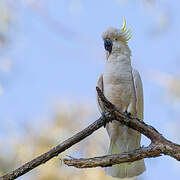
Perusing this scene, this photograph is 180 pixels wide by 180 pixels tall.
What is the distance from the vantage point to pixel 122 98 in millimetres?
3781

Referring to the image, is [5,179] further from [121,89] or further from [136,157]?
[121,89]

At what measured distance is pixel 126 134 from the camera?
3.93 meters

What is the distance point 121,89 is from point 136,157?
3.59 ft

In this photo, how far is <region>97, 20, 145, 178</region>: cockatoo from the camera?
3.76 m

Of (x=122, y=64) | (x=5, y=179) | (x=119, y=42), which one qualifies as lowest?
(x=5, y=179)

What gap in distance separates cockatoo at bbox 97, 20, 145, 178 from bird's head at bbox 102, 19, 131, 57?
1.5 inches

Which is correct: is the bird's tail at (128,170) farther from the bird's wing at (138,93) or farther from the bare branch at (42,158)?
the bare branch at (42,158)

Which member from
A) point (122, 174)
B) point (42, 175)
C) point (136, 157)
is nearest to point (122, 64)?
point (122, 174)

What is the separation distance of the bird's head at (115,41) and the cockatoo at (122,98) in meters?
0.04

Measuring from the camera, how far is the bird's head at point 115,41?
13.4 ft

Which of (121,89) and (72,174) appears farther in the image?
(72,174)

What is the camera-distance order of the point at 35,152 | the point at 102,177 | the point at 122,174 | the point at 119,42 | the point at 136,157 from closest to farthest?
the point at 136,157, the point at 122,174, the point at 119,42, the point at 102,177, the point at 35,152

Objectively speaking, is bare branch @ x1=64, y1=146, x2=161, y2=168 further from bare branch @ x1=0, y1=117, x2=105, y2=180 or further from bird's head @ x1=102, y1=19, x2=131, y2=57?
bird's head @ x1=102, y1=19, x2=131, y2=57

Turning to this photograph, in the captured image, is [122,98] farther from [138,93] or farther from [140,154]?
[140,154]
